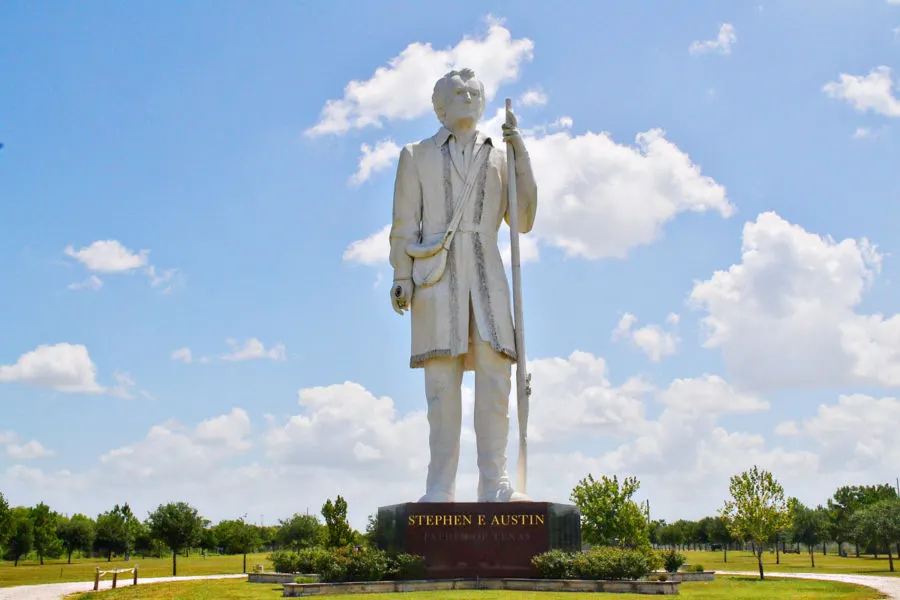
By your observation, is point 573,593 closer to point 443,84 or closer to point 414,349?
point 414,349

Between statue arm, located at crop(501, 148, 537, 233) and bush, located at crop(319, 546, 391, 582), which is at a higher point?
statue arm, located at crop(501, 148, 537, 233)

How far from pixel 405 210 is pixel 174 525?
22.3 metres

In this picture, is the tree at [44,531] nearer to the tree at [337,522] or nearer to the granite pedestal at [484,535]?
the tree at [337,522]

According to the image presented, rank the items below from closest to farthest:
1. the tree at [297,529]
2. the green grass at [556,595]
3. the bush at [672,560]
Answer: the green grass at [556,595]
the bush at [672,560]
the tree at [297,529]

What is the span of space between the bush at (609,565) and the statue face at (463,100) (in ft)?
20.9

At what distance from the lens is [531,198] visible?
12.9 m

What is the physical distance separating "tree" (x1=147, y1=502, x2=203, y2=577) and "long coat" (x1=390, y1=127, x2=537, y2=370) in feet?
71.5

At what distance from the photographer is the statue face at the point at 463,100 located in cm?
1265

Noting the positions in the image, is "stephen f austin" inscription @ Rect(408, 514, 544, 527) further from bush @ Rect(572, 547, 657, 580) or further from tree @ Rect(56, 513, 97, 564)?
tree @ Rect(56, 513, 97, 564)

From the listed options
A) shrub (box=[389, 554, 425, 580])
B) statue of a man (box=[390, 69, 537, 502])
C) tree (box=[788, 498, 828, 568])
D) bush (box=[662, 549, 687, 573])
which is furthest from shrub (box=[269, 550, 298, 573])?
tree (box=[788, 498, 828, 568])

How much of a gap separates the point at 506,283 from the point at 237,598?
220 inches

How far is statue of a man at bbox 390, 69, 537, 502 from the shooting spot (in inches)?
473

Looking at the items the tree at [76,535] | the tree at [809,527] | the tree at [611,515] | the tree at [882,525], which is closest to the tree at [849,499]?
the tree at [809,527]

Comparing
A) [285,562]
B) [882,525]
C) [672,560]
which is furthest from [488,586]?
[882,525]
